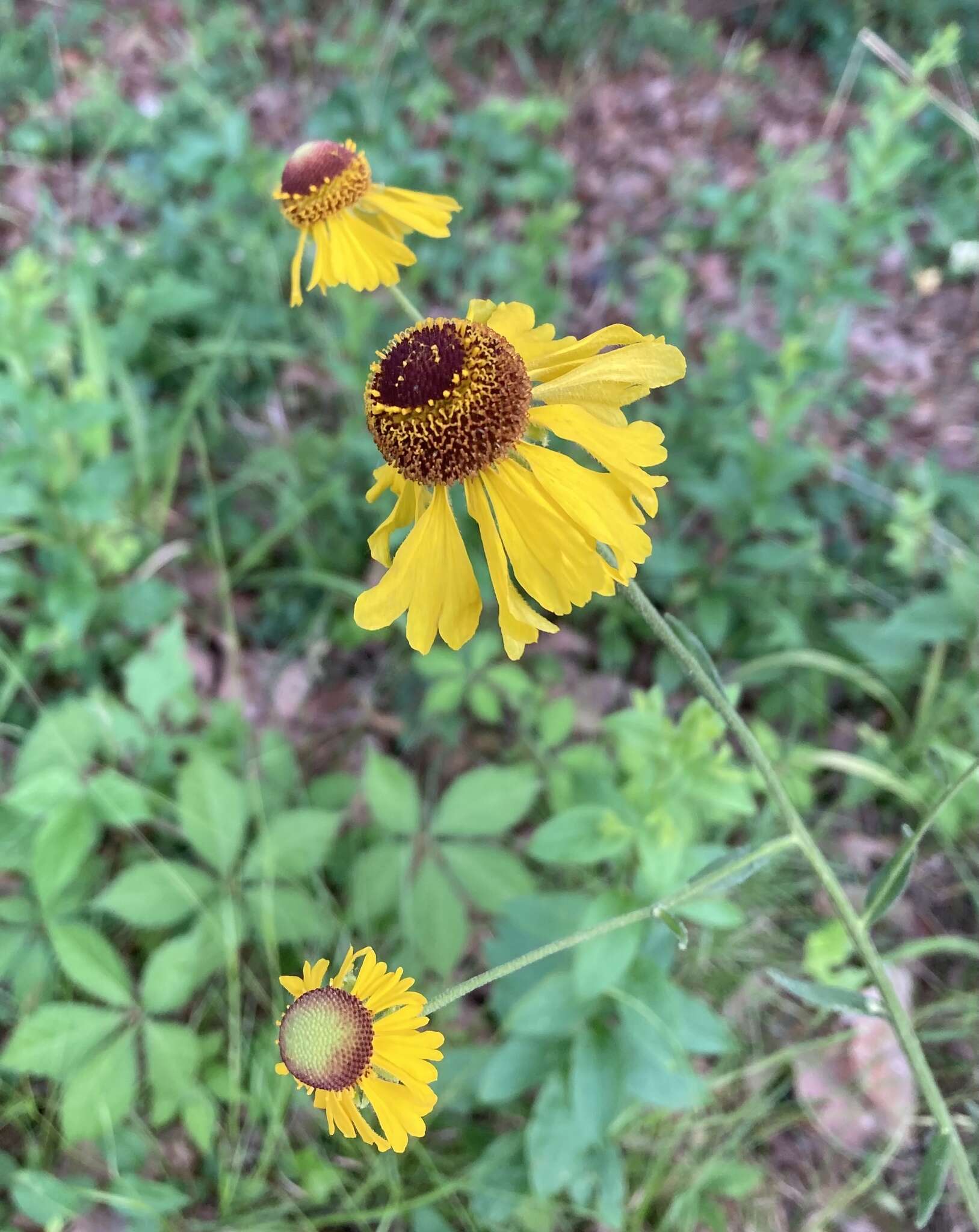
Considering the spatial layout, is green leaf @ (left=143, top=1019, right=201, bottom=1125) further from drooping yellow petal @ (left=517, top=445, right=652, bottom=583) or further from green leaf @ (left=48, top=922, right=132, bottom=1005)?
drooping yellow petal @ (left=517, top=445, right=652, bottom=583)


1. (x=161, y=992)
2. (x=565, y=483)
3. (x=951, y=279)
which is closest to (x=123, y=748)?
(x=161, y=992)

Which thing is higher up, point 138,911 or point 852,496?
point 852,496

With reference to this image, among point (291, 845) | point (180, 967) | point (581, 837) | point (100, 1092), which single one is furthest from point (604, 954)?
point (100, 1092)

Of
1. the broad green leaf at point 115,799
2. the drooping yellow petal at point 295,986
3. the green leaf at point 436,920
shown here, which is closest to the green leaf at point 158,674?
the broad green leaf at point 115,799

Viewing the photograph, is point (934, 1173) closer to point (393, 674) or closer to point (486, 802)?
point (486, 802)

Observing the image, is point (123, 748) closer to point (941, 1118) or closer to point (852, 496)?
point (941, 1118)

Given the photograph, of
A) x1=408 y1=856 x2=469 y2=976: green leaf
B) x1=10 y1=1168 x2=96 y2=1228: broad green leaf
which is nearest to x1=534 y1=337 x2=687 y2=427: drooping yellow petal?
x1=408 y1=856 x2=469 y2=976: green leaf

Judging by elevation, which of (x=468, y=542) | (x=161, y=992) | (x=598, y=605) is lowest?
(x=161, y=992)
